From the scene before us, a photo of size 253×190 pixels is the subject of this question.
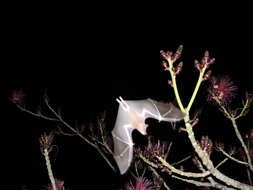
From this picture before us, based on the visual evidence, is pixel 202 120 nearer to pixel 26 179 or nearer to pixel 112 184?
pixel 112 184

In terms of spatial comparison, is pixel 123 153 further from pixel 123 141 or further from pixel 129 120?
pixel 129 120

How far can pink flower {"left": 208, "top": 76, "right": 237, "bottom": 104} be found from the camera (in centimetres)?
390

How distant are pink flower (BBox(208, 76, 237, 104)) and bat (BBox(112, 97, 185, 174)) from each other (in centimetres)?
67

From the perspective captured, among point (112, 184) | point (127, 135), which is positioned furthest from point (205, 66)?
point (112, 184)

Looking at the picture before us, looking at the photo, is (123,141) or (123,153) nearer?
(123,153)

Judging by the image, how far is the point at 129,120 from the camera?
Answer: 15.1 ft

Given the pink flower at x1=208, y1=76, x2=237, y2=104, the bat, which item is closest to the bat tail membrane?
the bat

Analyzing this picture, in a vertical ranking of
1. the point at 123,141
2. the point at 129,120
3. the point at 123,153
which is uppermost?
the point at 129,120

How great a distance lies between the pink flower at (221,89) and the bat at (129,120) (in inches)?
26.3

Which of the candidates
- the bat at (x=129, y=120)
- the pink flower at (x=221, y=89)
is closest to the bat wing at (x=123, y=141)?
the bat at (x=129, y=120)

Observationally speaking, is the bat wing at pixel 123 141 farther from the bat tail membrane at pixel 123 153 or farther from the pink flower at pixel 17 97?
the pink flower at pixel 17 97

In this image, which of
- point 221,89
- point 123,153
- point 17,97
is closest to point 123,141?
point 123,153

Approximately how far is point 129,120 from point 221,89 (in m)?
1.64

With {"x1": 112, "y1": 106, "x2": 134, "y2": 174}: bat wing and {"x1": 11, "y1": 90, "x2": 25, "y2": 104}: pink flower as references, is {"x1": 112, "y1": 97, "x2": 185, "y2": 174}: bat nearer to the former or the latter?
{"x1": 112, "y1": 106, "x2": 134, "y2": 174}: bat wing
